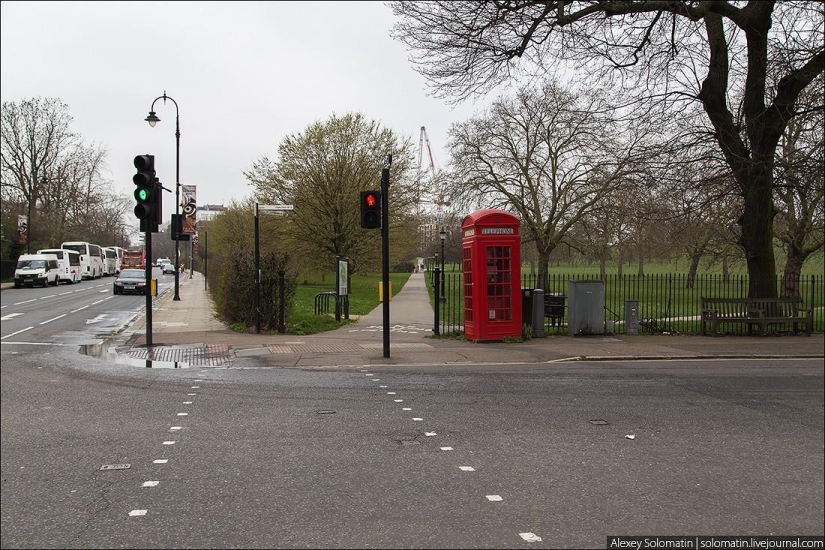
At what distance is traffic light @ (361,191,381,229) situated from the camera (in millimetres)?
12508

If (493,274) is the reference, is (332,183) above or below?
above

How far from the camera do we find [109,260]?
4344mm

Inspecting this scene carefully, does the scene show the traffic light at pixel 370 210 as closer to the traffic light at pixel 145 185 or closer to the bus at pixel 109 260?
the traffic light at pixel 145 185

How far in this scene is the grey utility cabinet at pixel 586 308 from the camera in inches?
611

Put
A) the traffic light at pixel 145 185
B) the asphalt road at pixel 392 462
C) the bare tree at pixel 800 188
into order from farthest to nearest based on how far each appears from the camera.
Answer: the bare tree at pixel 800 188 → the traffic light at pixel 145 185 → the asphalt road at pixel 392 462

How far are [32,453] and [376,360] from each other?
7.26 metres

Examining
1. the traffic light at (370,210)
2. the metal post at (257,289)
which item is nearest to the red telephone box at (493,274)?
the traffic light at (370,210)

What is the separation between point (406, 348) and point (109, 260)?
379 inches

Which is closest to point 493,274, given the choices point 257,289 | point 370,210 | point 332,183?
point 370,210

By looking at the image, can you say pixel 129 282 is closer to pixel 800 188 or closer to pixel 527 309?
pixel 527 309

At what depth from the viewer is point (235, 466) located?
517 centimetres

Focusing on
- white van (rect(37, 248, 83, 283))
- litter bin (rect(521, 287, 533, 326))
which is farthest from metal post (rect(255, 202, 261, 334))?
white van (rect(37, 248, 83, 283))

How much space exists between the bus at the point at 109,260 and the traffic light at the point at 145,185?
5.08m

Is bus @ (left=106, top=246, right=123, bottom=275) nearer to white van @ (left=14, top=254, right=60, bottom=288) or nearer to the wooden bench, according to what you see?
white van @ (left=14, top=254, right=60, bottom=288)
